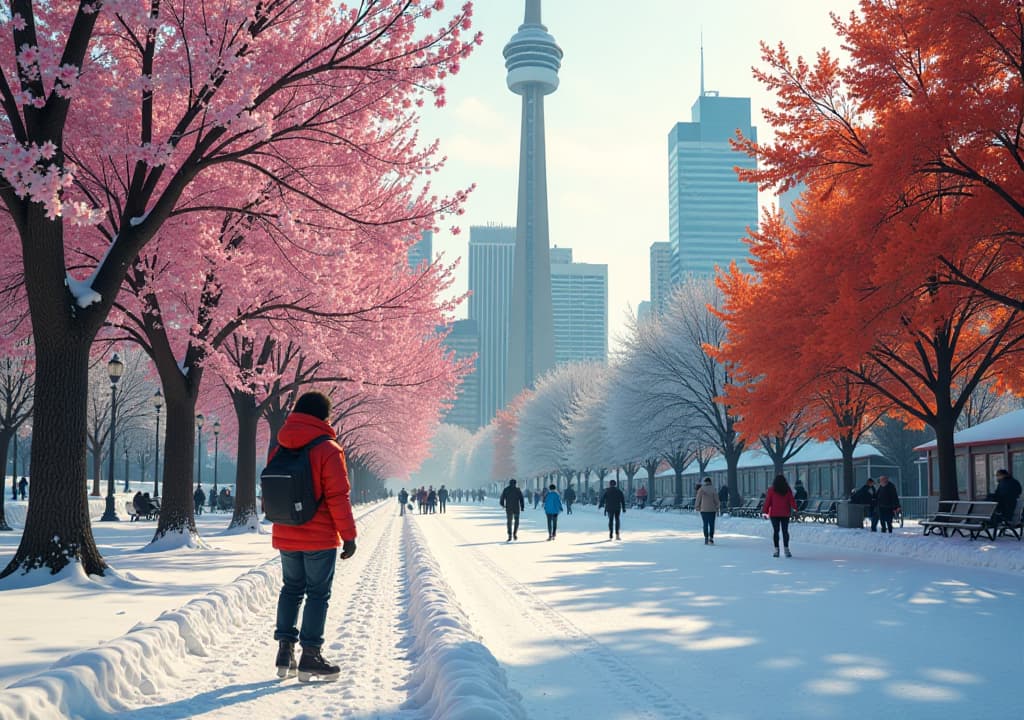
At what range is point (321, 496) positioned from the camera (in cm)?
729

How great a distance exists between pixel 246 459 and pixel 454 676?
20852 mm

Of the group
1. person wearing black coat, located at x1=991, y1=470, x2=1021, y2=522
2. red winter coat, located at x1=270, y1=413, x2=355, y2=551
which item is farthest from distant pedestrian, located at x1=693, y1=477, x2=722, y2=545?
red winter coat, located at x1=270, y1=413, x2=355, y2=551

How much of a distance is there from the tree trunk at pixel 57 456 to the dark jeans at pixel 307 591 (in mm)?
6109

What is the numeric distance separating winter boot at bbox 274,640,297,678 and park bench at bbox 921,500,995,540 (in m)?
18.6

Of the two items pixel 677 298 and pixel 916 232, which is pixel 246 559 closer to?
pixel 916 232

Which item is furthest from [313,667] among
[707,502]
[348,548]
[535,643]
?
[707,502]

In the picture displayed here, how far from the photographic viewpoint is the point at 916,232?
65.0 feet

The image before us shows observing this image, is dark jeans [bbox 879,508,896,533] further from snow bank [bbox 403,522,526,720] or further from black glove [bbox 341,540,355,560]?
black glove [bbox 341,540,355,560]

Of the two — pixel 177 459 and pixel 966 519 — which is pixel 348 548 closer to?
pixel 177 459

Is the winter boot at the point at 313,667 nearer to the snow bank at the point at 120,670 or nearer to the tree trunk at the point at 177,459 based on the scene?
the snow bank at the point at 120,670

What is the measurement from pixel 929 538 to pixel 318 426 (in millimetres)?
18978

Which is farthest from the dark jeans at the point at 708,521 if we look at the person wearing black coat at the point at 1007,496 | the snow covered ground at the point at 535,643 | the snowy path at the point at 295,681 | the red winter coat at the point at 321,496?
the red winter coat at the point at 321,496

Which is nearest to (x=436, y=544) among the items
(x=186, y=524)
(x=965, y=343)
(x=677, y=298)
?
(x=186, y=524)

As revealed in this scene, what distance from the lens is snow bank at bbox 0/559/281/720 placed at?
5.67m
